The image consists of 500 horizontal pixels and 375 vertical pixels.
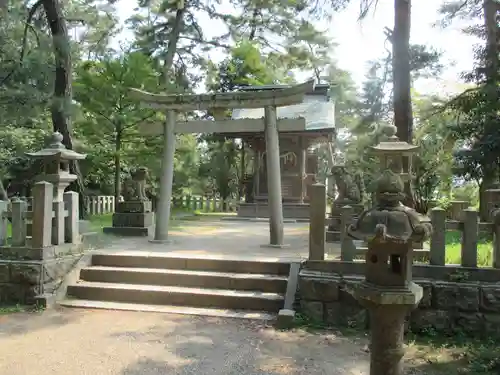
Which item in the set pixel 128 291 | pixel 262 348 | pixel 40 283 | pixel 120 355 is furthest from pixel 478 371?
pixel 40 283

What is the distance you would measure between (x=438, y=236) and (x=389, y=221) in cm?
275

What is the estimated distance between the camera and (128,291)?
637cm

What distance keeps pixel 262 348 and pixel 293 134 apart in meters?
13.2

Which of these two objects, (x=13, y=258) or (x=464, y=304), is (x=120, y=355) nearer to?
(x=13, y=258)

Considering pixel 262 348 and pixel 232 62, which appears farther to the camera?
pixel 232 62

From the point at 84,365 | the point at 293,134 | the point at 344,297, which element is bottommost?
the point at 84,365

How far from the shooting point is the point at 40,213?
636 cm

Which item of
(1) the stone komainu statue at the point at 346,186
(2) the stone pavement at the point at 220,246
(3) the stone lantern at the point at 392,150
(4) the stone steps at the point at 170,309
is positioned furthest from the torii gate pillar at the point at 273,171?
(4) the stone steps at the point at 170,309

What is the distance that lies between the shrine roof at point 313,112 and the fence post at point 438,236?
1058cm

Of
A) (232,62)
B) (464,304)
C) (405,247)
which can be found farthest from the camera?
(232,62)

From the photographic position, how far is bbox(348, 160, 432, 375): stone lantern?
9.98 ft

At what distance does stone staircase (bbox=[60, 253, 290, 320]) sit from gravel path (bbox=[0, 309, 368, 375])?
377 millimetres

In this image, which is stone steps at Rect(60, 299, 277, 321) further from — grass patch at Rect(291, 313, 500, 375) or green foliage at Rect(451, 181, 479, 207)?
green foliage at Rect(451, 181, 479, 207)

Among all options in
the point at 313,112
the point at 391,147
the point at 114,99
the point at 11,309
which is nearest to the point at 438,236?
the point at 391,147
